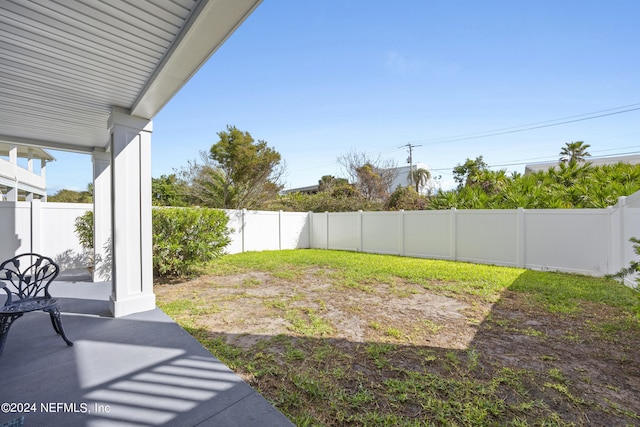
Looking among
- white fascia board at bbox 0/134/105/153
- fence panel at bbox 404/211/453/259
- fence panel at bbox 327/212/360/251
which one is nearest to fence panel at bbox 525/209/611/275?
fence panel at bbox 404/211/453/259

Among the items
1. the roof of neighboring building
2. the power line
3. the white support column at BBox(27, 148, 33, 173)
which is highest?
the power line

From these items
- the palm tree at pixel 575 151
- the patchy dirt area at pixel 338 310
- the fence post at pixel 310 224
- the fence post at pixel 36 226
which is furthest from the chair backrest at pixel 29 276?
the palm tree at pixel 575 151

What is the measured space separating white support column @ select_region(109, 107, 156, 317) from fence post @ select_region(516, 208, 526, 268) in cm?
876

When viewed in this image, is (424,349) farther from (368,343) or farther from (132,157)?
(132,157)

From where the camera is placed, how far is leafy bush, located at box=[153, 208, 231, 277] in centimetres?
598

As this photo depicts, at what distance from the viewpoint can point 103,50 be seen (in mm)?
2746

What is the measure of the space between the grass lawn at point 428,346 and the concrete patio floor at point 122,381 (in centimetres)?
24

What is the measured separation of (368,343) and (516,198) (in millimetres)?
7895

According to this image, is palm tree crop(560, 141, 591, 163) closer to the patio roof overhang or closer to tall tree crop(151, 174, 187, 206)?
the patio roof overhang

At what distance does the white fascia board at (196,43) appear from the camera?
1985 mm

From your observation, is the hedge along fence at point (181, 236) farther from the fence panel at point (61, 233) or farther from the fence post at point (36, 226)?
the fence post at point (36, 226)

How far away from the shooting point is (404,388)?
2.36 meters

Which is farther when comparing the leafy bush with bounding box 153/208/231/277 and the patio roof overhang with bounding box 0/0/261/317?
the leafy bush with bounding box 153/208/231/277

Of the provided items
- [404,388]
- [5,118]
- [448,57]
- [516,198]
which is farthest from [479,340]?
[448,57]
